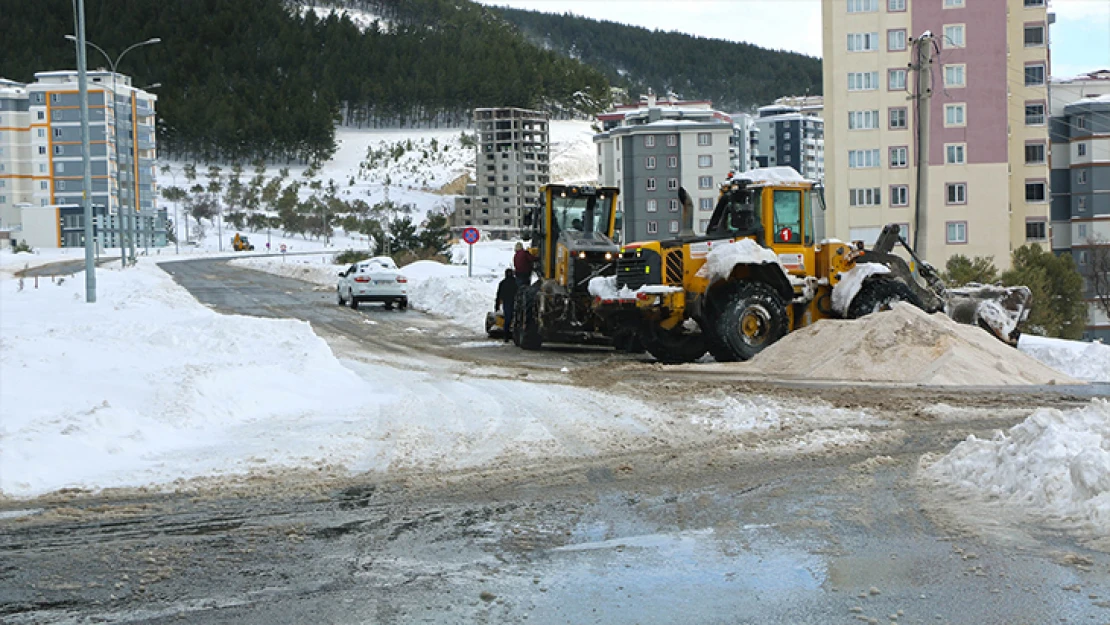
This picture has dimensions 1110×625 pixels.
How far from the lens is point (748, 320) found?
18125 mm

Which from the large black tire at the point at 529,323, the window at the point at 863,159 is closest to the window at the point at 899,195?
the window at the point at 863,159

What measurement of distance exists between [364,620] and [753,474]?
445 centimetres

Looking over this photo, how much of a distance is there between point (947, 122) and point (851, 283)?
171 feet

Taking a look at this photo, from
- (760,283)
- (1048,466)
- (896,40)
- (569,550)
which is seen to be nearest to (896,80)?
(896,40)

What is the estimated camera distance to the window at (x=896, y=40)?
66812 millimetres

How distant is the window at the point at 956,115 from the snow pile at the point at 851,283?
5189 centimetres

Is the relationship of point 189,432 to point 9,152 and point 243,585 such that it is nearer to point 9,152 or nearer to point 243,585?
→ point 243,585

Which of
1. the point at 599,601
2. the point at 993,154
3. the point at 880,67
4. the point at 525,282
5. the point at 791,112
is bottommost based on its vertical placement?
the point at 599,601

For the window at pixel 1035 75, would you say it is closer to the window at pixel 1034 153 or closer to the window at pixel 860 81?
the window at pixel 1034 153

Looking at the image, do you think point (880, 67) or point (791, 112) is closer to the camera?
point (880, 67)

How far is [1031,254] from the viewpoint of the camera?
176 ft

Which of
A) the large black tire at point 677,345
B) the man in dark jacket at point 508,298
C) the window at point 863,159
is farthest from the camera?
the window at point 863,159

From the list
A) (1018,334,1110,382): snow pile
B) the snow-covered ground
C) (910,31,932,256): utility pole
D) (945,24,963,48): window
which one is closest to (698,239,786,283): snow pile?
the snow-covered ground

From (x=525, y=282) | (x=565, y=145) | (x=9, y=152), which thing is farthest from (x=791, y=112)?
(x=525, y=282)
